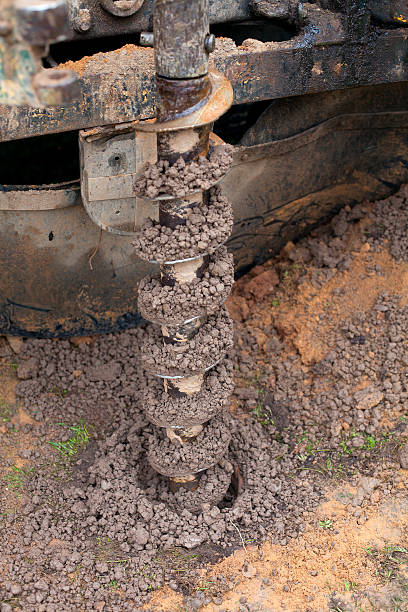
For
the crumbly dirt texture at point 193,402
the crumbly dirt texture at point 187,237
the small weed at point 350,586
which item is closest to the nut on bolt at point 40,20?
the crumbly dirt texture at point 187,237

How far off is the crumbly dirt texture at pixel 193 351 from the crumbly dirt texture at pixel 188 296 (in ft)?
0.48

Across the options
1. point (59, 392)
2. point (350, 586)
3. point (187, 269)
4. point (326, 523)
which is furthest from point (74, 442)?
point (350, 586)

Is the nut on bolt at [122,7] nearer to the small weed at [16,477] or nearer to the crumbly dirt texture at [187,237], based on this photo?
the crumbly dirt texture at [187,237]

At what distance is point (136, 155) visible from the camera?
3648 millimetres

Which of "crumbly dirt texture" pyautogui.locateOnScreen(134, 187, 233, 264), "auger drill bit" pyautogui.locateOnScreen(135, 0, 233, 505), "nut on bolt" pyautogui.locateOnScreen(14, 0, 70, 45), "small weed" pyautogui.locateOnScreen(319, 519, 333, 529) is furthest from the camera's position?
"small weed" pyautogui.locateOnScreen(319, 519, 333, 529)

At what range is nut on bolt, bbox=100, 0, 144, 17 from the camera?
353 cm

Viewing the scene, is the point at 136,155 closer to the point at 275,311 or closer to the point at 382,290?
the point at 275,311

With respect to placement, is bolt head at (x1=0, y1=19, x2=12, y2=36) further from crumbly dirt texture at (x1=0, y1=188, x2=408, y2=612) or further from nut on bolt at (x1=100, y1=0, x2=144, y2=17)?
crumbly dirt texture at (x1=0, y1=188, x2=408, y2=612)

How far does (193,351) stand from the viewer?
10.5 ft

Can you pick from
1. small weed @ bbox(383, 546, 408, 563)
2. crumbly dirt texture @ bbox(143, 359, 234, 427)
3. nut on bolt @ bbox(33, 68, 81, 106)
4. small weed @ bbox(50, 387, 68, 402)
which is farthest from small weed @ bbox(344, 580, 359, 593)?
nut on bolt @ bbox(33, 68, 81, 106)

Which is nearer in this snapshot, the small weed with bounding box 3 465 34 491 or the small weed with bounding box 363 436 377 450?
the small weed with bounding box 3 465 34 491

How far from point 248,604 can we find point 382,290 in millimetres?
2043

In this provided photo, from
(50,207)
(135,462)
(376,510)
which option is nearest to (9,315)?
(50,207)

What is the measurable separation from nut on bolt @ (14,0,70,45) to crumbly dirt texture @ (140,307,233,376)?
156cm
